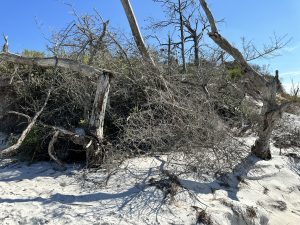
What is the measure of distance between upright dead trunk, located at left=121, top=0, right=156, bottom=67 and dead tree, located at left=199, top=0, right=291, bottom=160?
59.9 inches

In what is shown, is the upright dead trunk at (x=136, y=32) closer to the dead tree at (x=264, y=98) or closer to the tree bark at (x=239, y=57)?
the tree bark at (x=239, y=57)

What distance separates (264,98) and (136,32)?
3.56 meters

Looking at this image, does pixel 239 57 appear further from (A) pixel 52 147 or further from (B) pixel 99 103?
(A) pixel 52 147

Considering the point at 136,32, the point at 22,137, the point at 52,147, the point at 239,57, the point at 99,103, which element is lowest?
the point at 52,147

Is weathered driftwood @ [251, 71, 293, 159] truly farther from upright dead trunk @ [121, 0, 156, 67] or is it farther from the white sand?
upright dead trunk @ [121, 0, 156, 67]

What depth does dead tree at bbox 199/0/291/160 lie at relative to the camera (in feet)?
27.0

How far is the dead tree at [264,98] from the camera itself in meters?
8.23

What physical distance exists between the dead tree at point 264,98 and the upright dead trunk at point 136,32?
1.52 m

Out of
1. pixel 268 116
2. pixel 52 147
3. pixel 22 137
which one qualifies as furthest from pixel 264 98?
pixel 22 137

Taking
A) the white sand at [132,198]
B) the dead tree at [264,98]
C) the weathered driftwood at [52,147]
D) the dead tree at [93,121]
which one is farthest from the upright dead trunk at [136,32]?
the weathered driftwood at [52,147]

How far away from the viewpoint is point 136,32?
33.6 ft

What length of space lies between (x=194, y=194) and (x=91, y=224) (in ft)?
5.78

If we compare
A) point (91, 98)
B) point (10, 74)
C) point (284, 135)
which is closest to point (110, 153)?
point (91, 98)

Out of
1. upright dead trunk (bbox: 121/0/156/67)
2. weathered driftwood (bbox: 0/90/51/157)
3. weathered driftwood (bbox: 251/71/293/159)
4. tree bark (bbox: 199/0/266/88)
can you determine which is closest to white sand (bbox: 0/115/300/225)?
weathered driftwood (bbox: 0/90/51/157)
